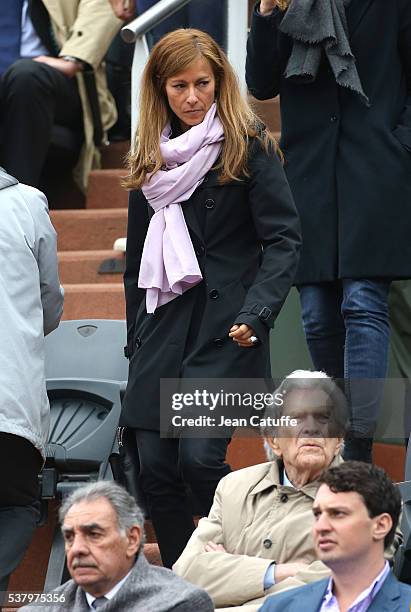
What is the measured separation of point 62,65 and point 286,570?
4135 millimetres

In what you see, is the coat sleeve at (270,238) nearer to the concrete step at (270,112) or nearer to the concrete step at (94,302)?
the concrete step at (94,302)

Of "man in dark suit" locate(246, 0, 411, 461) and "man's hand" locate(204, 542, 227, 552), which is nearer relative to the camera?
"man's hand" locate(204, 542, 227, 552)

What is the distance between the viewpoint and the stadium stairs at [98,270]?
640 centimetres

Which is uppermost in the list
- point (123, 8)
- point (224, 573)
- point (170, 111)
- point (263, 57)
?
point (263, 57)

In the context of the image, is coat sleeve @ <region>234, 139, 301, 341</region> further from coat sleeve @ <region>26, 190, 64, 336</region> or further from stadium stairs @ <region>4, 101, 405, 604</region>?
stadium stairs @ <region>4, 101, 405, 604</region>

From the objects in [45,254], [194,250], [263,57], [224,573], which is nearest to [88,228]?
[263,57]

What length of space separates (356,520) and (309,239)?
6.45 ft

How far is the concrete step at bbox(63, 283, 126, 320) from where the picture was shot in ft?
24.2

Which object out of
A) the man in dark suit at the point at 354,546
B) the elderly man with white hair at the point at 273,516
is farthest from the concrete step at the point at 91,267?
the man in dark suit at the point at 354,546

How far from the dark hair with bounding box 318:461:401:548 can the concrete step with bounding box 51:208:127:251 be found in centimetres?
415

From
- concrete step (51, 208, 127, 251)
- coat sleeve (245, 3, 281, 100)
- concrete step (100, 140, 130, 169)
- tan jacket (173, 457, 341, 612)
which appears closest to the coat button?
coat sleeve (245, 3, 281, 100)

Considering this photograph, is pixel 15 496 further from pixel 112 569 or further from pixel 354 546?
pixel 354 546

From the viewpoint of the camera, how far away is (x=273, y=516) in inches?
197

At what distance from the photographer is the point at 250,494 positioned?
16.6 ft
